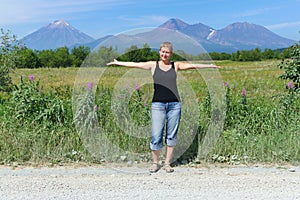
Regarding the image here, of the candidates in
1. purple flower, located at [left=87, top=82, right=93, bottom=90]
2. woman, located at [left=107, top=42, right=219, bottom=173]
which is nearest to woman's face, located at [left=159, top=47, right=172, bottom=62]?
woman, located at [left=107, top=42, right=219, bottom=173]

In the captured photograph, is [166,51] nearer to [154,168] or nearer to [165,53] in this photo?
[165,53]

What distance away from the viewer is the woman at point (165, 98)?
207 inches

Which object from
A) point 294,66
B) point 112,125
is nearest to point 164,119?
point 112,125

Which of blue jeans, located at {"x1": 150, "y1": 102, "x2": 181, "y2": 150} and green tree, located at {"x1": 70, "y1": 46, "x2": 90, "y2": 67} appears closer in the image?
blue jeans, located at {"x1": 150, "y1": 102, "x2": 181, "y2": 150}

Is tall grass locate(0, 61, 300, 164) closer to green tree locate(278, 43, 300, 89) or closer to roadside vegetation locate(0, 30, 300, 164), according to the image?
roadside vegetation locate(0, 30, 300, 164)

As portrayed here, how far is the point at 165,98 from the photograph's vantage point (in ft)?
17.5

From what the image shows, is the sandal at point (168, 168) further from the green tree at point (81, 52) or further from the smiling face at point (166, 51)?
the green tree at point (81, 52)

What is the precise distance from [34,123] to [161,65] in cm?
243

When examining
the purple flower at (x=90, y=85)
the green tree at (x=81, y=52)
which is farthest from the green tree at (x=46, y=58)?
the purple flower at (x=90, y=85)

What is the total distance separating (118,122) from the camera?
6.32 meters

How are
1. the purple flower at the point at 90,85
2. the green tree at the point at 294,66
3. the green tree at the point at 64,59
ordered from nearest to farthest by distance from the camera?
the purple flower at the point at 90,85 < the green tree at the point at 294,66 < the green tree at the point at 64,59

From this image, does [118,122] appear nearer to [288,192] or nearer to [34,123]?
[34,123]

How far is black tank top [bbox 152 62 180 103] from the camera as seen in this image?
5227 mm

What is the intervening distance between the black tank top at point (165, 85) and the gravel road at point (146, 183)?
1028 millimetres
